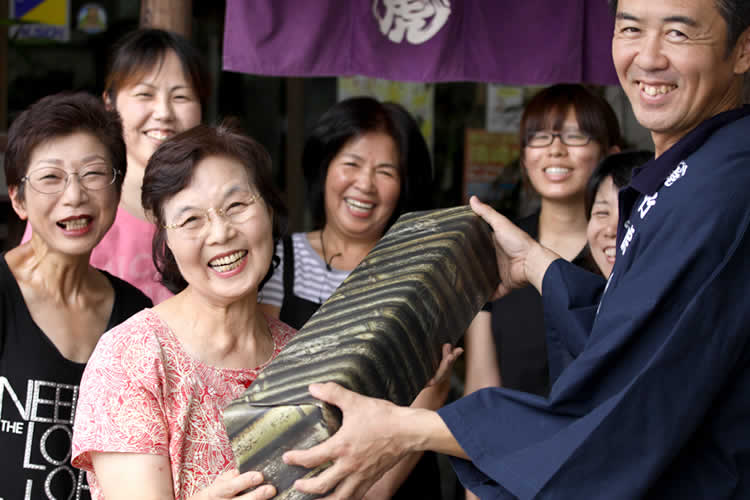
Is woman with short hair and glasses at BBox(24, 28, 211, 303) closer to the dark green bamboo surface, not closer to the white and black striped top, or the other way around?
the white and black striped top

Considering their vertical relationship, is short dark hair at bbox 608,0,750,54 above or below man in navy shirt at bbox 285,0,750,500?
above

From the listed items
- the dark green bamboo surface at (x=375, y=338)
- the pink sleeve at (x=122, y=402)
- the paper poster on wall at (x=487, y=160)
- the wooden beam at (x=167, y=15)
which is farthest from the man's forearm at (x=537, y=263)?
the paper poster on wall at (x=487, y=160)

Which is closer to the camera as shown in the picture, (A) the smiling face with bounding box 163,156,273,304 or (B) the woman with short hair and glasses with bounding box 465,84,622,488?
(A) the smiling face with bounding box 163,156,273,304

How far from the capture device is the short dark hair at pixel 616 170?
3.27 m

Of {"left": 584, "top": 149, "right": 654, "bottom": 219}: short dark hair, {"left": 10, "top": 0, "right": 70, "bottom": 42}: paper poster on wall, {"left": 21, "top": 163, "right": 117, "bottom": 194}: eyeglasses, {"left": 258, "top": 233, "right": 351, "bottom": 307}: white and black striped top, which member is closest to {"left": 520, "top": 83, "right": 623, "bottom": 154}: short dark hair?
{"left": 584, "top": 149, "right": 654, "bottom": 219}: short dark hair

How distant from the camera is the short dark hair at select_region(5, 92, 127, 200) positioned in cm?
272

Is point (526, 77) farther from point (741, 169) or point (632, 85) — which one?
point (741, 169)

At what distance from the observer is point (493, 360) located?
3639 millimetres

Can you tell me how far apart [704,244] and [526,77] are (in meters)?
2.76

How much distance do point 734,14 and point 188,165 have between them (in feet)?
5.11

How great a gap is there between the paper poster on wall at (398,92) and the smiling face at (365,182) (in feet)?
9.07

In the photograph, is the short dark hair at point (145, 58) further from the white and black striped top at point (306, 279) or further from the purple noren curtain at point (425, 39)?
the white and black striped top at point (306, 279)

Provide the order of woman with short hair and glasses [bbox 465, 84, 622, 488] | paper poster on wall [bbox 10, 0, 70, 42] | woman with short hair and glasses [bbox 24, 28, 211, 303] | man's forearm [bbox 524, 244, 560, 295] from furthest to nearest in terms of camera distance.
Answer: paper poster on wall [bbox 10, 0, 70, 42] < woman with short hair and glasses [bbox 465, 84, 622, 488] < woman with short hair and glasses [bbox 24, 28, 211, 303] < man's forearm [bbox 524, 244, 560, 295]

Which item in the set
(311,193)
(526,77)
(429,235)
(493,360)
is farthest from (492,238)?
(526,77)
